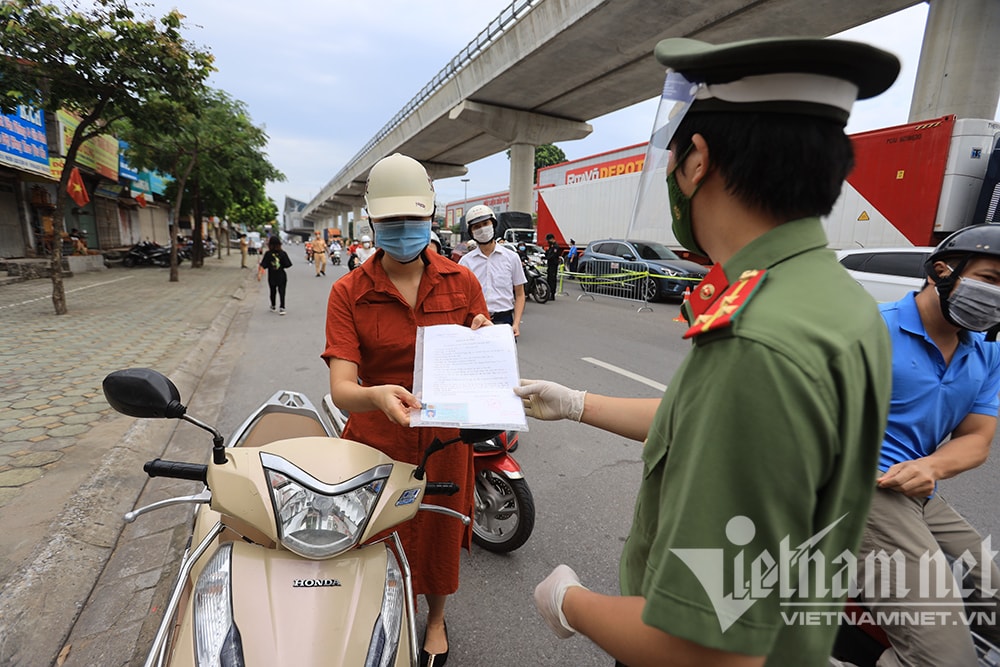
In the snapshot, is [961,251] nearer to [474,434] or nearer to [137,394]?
[474,434]

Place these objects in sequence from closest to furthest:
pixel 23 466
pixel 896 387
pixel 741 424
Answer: pixel 741 424 → pixel 896 387 → pixel 23 466

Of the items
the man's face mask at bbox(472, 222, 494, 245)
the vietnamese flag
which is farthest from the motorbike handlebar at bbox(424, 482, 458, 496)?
the vietnamese flag

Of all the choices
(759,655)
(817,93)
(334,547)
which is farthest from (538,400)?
(817,93)

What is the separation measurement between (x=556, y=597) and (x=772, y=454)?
2.00ft

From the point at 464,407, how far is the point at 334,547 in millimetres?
495

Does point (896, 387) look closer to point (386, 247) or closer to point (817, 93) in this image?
point (817, 93)

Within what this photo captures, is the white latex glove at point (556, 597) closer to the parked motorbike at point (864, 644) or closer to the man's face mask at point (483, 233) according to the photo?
the parked motorbike at point (864, 644)

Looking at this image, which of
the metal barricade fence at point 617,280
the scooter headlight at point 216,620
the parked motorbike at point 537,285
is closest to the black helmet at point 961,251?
the scooter headlight at point 216,620

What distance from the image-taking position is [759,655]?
691mm

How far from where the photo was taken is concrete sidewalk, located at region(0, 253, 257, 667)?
219cm

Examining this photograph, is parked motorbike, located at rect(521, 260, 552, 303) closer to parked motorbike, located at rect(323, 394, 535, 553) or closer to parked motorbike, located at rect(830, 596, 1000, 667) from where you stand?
parked motorbike, located at rect(323, 394, 535, 553)

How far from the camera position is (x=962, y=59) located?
Answer: 31.2ft

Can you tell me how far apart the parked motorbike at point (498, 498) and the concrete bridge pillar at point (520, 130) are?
20.3 m

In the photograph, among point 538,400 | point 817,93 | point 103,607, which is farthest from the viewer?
point 103,607
